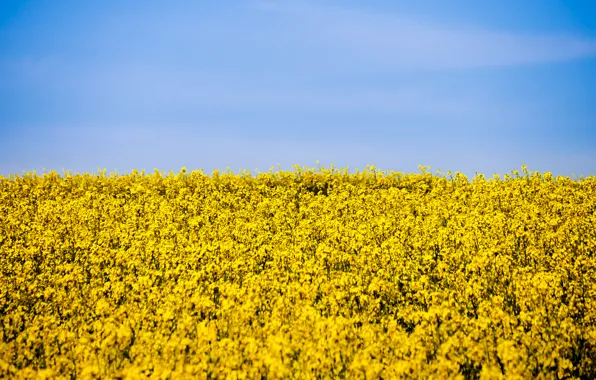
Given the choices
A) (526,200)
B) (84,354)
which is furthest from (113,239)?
(526,200)

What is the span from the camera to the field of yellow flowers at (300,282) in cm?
579

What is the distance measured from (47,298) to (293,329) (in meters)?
4.69

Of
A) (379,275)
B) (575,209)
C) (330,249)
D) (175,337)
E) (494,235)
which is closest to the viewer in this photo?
(175,337)

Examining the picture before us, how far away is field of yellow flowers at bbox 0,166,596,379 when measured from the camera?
5793 mm

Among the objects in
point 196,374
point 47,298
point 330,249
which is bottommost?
point 196,374

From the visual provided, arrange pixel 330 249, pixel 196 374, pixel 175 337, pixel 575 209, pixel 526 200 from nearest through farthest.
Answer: pixel 196 374
pixel 175 337
pixel 330 249
pixel 575 209
pixel 526 200

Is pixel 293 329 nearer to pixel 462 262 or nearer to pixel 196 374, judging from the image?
pixel 196 374

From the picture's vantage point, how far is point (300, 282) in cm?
841

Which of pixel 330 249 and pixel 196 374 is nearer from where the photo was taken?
pixel 196 374

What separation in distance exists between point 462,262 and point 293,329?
4107mm

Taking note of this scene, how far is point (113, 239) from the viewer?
11.9 meters

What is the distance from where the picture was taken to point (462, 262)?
9.31m

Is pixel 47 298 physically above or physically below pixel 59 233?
below

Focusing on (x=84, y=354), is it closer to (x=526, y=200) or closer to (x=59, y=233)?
(x=59, y=233)
